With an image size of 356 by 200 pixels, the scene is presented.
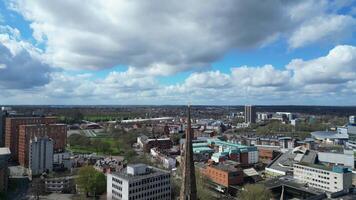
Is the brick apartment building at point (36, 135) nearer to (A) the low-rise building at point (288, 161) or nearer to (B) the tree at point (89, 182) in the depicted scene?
(B) the tree at point (89, 182)

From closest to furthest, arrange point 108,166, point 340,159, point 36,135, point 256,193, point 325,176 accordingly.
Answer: point 256,193
point 325,176
point 108,166
point 340,159
point 36,135

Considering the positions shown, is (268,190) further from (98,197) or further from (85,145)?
(85,145)

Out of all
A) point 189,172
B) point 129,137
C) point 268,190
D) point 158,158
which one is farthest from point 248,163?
point 189,172

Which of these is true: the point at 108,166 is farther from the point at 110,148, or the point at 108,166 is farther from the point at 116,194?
the point at 110,148

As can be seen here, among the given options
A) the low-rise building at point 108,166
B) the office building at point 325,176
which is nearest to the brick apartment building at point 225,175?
the office building at point 325,176

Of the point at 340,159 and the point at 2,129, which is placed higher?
the point at 2,129

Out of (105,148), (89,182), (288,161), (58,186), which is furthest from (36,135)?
(288,161)

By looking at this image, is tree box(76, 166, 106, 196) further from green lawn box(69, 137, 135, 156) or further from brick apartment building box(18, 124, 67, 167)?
green lawn box(69, 137, 135, 156)
